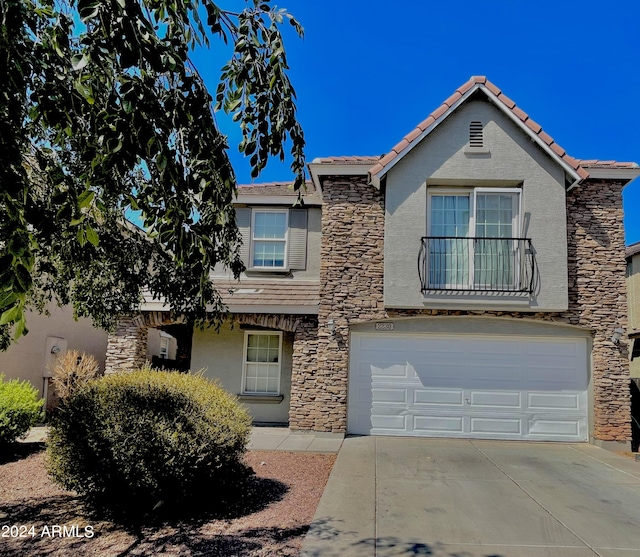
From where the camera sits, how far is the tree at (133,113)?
94.3 inches

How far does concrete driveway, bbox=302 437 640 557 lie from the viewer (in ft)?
17.3

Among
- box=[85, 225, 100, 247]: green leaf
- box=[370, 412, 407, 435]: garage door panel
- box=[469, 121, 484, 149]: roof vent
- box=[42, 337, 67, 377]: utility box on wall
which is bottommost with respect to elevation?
box=[370, 412, 407, 435]: garage door panel

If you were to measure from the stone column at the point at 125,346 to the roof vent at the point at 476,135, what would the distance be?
9458 mm

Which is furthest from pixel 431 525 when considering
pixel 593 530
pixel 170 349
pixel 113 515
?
pixel 170 349

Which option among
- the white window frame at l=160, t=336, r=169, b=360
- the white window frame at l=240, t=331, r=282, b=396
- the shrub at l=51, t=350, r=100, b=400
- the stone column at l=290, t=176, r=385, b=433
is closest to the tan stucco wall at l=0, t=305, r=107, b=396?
the shrub at l=51, t=350, r=100, b=400

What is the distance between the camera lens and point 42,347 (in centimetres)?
1455

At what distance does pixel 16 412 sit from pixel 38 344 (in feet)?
18.3

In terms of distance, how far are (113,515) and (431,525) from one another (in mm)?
3775

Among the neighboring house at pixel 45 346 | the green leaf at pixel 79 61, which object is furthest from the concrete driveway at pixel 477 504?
the neighboring house at pixel 45 346

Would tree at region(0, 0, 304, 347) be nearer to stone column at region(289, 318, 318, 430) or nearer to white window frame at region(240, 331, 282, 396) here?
stone column at region(289, 318, 318, 430)

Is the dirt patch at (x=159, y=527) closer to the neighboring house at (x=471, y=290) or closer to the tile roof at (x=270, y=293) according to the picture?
the neighboring house at (x=471, y=290)

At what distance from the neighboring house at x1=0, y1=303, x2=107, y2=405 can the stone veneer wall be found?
21.2ft

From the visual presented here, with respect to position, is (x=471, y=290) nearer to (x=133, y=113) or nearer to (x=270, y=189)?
(x=270, y=189)

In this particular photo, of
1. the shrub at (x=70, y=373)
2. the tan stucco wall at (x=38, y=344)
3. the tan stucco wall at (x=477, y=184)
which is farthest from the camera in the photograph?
the tan stucco wall at (x=38, y=344)
